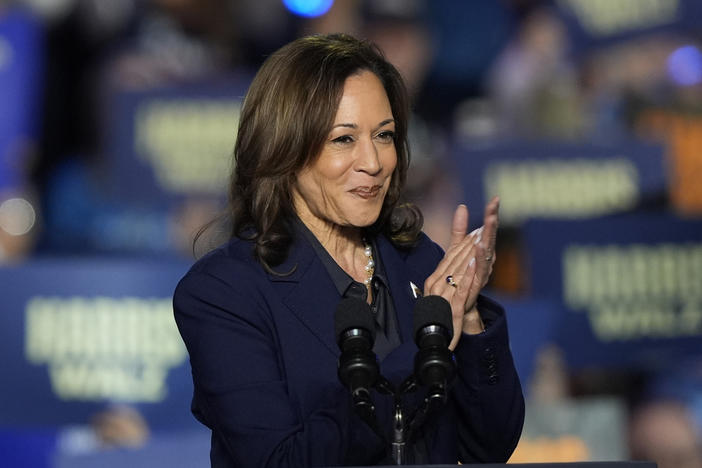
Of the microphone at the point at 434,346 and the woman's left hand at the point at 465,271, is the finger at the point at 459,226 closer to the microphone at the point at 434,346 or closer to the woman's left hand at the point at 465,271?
the woman's left hand at the point at 465,271

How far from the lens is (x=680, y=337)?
5.43 meters

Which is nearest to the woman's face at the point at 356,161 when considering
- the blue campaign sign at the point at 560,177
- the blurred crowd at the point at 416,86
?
the blurred crowd at the point at 416,86

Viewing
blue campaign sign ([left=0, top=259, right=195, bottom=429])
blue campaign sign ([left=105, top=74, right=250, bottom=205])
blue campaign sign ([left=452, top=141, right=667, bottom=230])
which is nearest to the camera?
blue campaign sign ([left=0, top=259, right=195, bottom=429])

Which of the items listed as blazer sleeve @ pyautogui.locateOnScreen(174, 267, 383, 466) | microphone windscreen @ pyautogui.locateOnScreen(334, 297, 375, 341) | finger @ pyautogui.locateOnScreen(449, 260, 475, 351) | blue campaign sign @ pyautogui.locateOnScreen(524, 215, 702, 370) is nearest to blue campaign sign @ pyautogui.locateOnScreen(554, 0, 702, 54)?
blue campaign sign @ pyautogui.locateOnScreen(524, 215, 702, 370)

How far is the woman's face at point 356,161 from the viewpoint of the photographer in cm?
256

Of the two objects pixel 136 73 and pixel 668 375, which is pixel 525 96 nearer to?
pixel 136 73

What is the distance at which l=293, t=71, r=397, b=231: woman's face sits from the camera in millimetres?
2557

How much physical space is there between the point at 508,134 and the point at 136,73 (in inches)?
80.1

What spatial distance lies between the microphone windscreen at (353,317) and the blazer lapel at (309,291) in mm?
247

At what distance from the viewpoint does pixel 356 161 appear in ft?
8.41

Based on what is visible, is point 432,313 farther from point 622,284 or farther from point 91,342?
point 622,284

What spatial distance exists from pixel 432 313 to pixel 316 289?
0.38 m

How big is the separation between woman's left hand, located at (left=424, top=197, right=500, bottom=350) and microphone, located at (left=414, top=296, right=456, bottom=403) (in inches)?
6.9

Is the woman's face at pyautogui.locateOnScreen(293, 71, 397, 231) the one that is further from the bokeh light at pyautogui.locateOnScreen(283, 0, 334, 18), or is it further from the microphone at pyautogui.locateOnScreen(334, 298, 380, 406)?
the bokeh light at pyautogui.locateOnScreen(283, 0, 334, 18)
